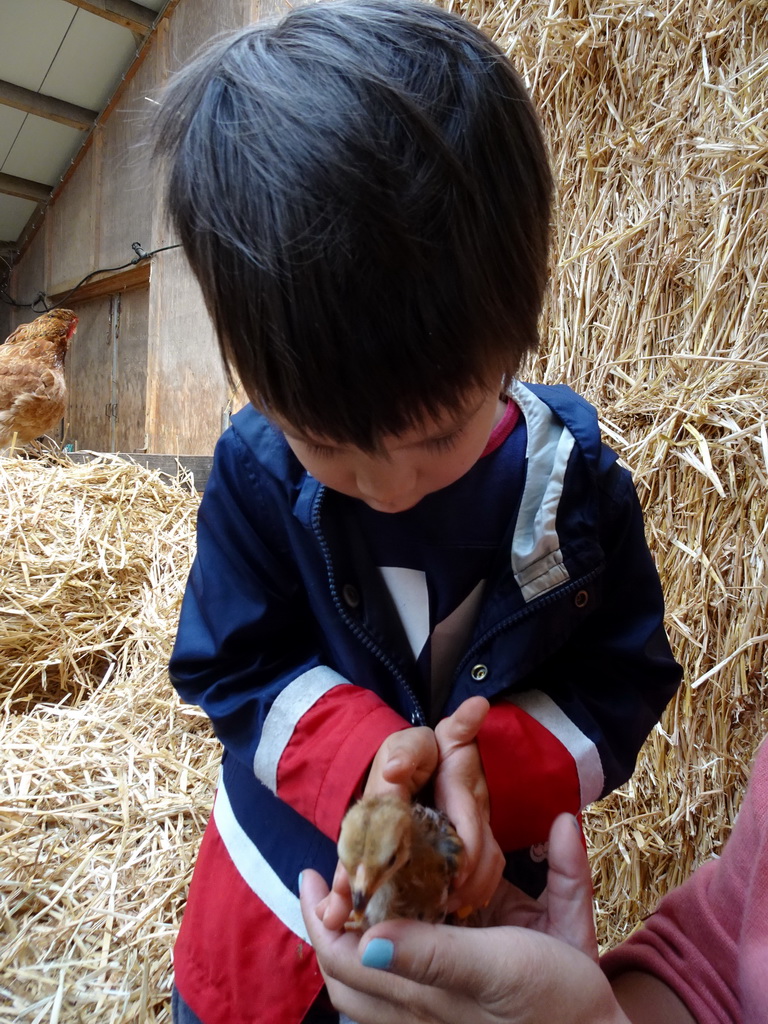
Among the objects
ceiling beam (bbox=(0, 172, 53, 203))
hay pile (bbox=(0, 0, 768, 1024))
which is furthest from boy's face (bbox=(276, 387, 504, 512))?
ceiling beam (bbox=(0, 172, 53, 203))

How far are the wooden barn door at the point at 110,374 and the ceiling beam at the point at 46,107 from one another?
1136 mm

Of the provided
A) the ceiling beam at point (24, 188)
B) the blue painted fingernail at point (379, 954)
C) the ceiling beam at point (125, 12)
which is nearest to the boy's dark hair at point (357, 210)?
the blue painted fingernail at point (379, 954)

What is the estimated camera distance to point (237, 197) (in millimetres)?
524

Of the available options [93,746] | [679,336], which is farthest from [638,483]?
[93,746]

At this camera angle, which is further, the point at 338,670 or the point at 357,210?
the point at 338,670

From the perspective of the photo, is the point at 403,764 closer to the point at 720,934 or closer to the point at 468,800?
the point at 468,800

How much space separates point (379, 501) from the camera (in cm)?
63

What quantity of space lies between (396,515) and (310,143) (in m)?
0.37

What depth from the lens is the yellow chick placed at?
0.51 m

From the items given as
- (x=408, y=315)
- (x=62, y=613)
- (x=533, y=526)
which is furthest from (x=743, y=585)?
(x=62, y=613)

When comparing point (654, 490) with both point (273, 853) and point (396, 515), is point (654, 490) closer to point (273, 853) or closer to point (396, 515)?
point (396, 515)

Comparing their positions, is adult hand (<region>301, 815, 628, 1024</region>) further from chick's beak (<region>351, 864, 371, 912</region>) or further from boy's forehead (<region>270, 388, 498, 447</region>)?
boy's forehead (<region>270, 388, 498, 447</region>)

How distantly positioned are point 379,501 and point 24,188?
19.2 feet

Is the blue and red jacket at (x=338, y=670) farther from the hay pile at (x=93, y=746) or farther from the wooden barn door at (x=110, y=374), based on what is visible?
the wooden barn door at (x=110, y=374)
